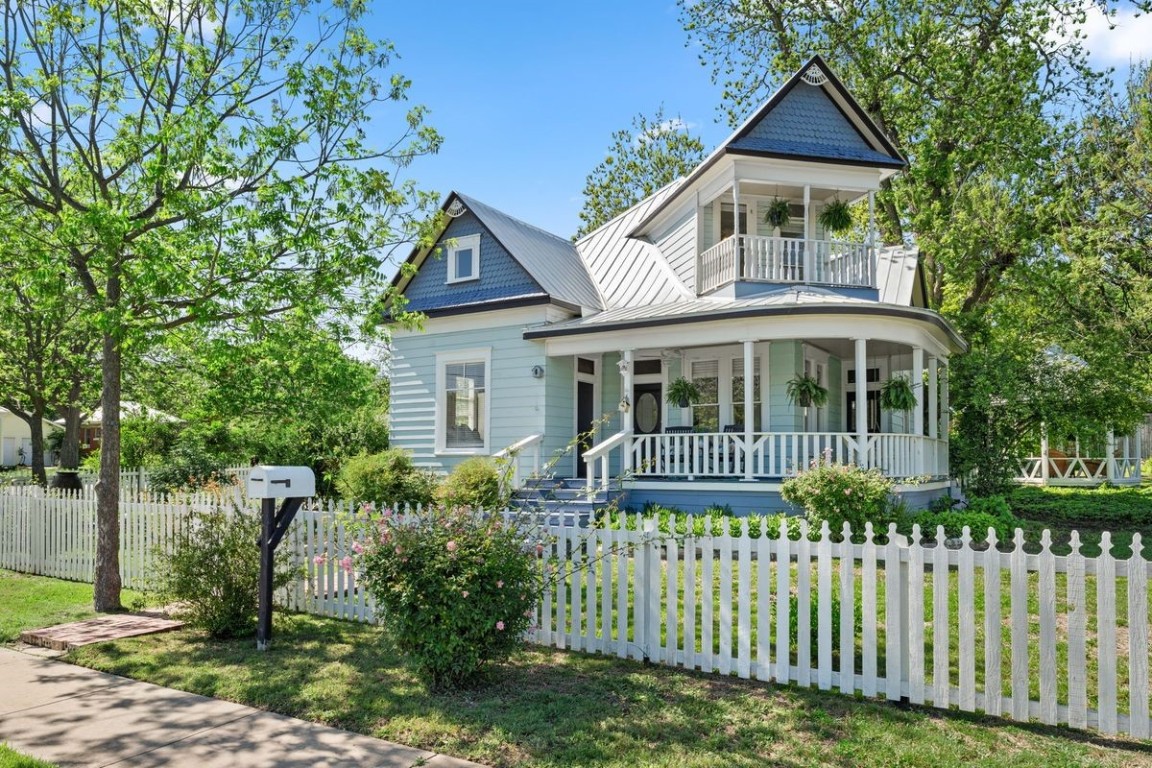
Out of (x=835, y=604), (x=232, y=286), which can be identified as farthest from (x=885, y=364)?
(x=232, y=286)

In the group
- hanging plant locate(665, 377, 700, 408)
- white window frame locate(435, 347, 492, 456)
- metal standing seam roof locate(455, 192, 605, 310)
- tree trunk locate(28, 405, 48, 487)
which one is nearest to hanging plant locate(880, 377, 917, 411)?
hanging plant locate(665, 377, 700, 408)

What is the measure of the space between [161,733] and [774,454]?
10.3 metres

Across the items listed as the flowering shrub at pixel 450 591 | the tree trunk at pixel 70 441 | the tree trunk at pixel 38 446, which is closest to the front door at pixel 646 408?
the flowering shrub at pixel 450 591

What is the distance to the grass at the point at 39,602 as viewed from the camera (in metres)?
7.72

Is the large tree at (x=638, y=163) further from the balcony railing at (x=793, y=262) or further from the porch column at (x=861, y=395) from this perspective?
the porch column at (x=861, y=395)

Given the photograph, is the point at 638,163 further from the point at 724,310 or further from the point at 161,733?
the point at 161,733

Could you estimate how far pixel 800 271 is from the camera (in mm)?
15156

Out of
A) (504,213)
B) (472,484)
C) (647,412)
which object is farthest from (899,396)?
(504,213)

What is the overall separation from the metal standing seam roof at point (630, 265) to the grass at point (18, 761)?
1321 centimetres

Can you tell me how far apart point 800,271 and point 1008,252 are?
360 inches

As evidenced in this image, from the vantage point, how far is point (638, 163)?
3189 cm

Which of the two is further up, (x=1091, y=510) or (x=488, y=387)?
(x=488, y=387)

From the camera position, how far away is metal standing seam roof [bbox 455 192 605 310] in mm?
16312

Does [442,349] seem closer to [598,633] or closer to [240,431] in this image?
[240,431]
